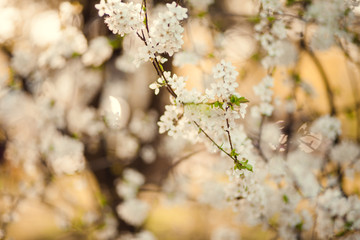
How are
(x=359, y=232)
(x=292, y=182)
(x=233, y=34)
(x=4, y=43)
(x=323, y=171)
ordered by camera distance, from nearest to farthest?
(x=359, y=232), (x=292, y=182), (x=323, y=171), (x=233, y=34), (x=4, y=43)

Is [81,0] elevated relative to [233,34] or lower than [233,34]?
elevated

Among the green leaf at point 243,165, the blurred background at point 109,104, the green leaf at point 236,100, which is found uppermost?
the blurred background at point 109,104

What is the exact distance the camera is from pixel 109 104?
320 cm

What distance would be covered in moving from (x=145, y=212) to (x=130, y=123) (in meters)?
1.16

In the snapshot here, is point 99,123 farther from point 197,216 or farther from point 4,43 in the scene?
point 197,216

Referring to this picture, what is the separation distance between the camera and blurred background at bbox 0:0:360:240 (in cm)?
256

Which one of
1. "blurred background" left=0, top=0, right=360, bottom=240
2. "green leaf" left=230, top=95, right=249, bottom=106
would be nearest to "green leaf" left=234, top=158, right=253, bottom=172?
"green leaf" left=230, top=95, right=249, bottom=106

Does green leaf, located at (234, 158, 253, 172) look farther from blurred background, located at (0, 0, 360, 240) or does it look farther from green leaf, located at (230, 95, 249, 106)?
blurred background, located at (0, 0, 360, 240)

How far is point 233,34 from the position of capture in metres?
2.62

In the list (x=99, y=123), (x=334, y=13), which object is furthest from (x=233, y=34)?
(x=99, y=123)

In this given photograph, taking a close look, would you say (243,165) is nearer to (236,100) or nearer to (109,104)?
(236,100)

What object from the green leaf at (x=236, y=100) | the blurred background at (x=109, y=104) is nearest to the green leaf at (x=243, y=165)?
the green leaf at (x=236, y=100)

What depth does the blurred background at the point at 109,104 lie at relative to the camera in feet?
8.41

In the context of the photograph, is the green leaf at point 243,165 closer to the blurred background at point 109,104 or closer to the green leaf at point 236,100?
the green leaf at point 236,100
